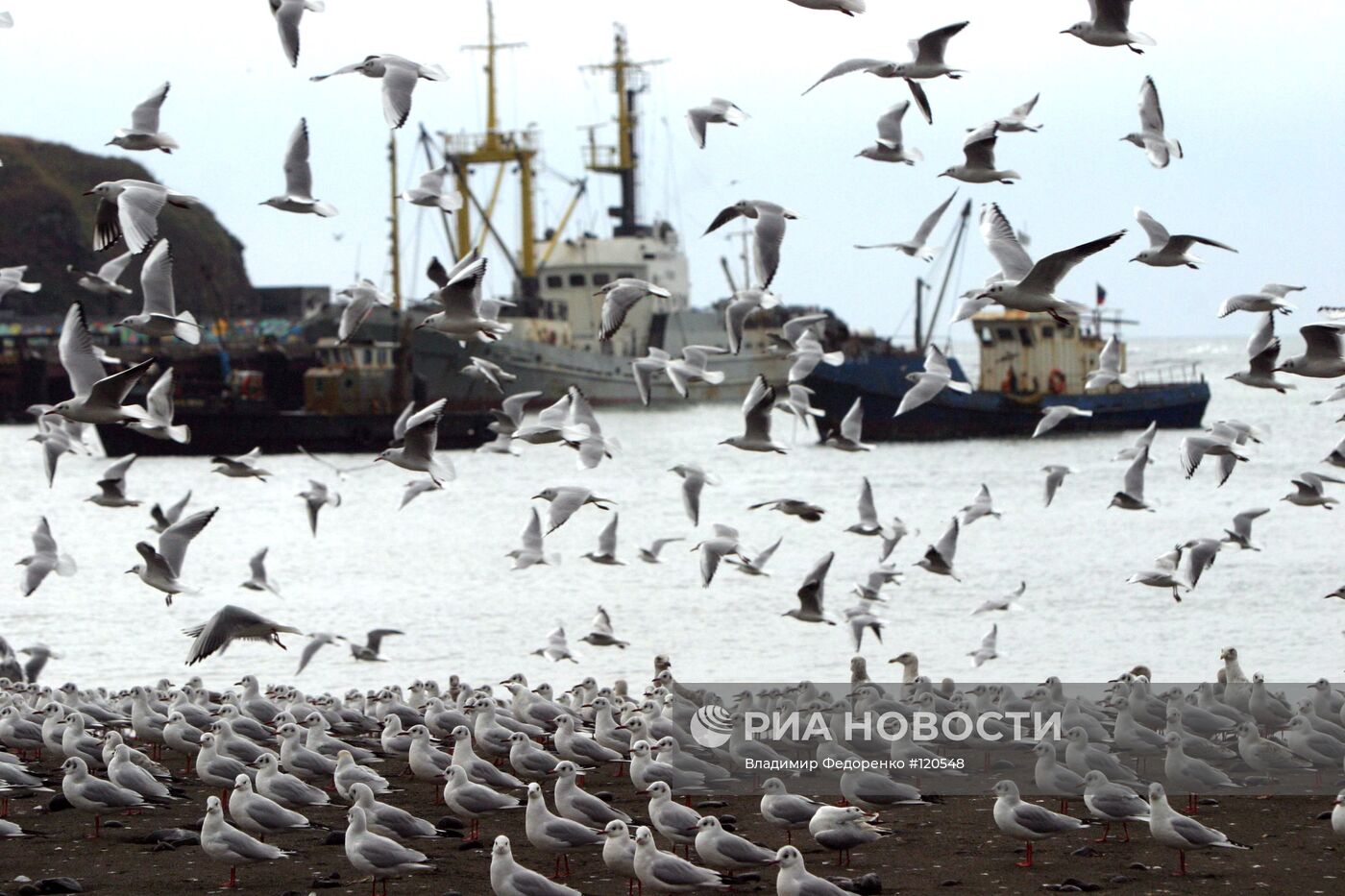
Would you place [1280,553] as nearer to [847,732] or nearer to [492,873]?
[847,732]

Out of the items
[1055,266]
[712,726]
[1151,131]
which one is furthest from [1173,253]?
[712,726]

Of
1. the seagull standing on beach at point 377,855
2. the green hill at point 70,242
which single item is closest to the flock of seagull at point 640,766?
the seagull standing on beach at point 377,855

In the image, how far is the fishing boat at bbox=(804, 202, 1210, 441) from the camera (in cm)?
6253

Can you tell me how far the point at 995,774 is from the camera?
13.4m

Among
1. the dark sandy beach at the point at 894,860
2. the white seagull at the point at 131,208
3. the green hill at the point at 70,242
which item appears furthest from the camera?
the green hill at the point at 70,242

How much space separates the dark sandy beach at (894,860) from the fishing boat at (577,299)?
57419 mm

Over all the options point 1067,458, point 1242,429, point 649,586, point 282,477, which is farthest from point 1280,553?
point 282,477

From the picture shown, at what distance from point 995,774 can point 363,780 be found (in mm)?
4459

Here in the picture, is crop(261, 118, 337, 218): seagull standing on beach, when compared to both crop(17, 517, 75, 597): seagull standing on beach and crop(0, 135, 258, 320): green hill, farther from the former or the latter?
crop(0, 135, 258, 320): green hill

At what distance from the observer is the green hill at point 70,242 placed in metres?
135

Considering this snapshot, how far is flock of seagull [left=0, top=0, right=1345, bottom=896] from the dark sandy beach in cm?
16

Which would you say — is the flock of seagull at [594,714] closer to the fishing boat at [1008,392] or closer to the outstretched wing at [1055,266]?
the outstretched wing at [1055,266]

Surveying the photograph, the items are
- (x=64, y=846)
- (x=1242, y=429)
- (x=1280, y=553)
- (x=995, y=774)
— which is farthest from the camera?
(x=1280, y=553)

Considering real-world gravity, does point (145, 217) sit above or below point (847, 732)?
above
